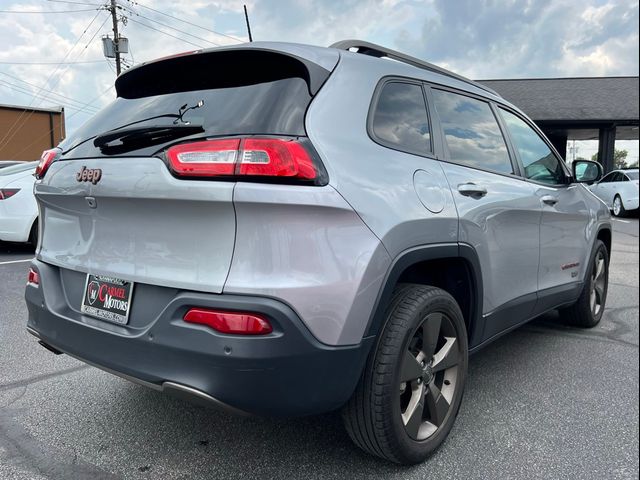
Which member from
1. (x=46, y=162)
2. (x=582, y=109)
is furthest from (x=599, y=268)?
(x=582, y=109)

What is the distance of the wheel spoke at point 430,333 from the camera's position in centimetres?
230

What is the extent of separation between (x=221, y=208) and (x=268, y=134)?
311 millimetres

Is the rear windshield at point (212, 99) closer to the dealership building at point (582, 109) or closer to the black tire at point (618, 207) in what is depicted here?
the black tire at point (618, 207)

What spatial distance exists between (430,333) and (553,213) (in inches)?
65.4

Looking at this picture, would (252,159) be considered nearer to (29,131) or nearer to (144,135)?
(144,135)

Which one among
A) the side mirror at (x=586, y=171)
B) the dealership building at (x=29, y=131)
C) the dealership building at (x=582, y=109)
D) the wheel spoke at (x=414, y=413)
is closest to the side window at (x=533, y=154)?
the side mirror at (x=586, y=171)

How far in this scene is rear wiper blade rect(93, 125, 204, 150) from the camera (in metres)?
1.97

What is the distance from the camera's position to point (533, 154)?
11.5 ft

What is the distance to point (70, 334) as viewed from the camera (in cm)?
217

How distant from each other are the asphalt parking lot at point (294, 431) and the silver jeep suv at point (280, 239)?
0.28m

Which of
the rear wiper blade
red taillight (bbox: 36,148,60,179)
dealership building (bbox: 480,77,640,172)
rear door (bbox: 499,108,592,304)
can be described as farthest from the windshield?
dealership building (bbox: 480,77,640,172)

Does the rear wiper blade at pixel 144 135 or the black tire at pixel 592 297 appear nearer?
the rear wiper blade at pixel 144 135

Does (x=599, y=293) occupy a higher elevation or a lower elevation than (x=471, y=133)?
lower

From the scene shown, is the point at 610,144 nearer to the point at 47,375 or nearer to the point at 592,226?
the point at 592,226
